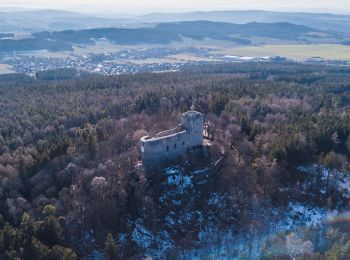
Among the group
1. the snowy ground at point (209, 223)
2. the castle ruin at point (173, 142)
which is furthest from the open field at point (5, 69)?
the snowy ground at point (209, 223)

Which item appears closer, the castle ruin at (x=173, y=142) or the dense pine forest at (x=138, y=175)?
the dense pine forest at (x=138, y=175)

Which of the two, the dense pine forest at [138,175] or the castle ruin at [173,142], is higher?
the castle ruin at [173,142]

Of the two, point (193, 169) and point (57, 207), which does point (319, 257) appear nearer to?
point (193, 169)

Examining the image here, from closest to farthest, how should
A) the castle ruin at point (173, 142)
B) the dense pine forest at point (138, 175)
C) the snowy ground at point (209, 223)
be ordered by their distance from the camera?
1. the dense pine forest at point (138, 175)
2. the snowy ground at point (209, 223)
3. the castle ruin at point (173, 142)

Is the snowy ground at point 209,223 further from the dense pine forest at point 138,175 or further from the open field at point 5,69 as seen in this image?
the open field at point 5,69

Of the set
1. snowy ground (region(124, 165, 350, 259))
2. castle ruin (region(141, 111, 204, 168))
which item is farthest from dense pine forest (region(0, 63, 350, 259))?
castle ruin (region(141, 111, 204, 168))
